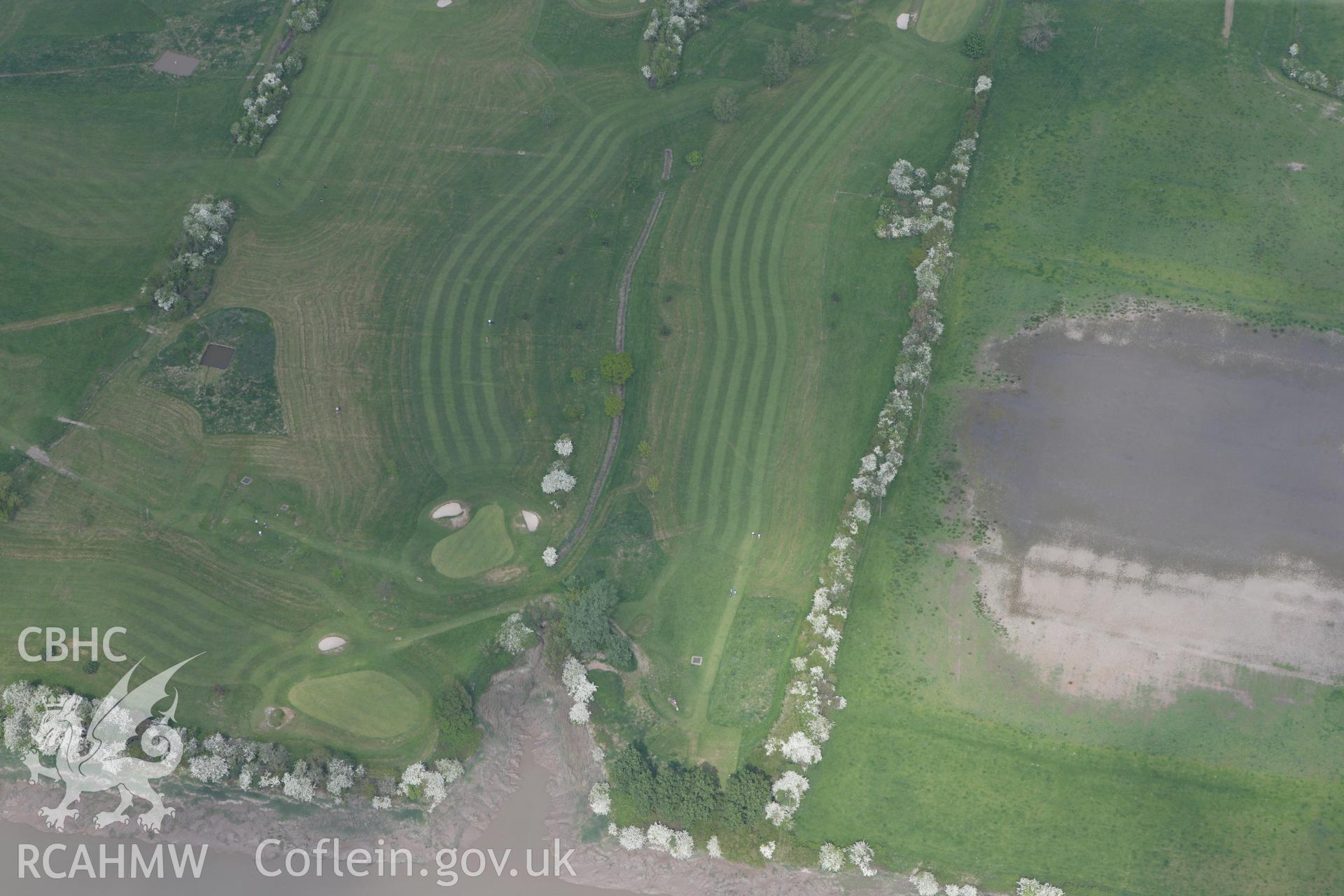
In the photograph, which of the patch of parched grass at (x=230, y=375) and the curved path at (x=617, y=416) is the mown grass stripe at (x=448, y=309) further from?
the patch of parched grass at (x=230, y=375)

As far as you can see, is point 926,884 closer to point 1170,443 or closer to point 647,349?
point 1170,443

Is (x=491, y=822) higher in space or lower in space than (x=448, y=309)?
lower

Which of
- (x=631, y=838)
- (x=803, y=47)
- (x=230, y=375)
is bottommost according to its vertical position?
(x=631, y=838)

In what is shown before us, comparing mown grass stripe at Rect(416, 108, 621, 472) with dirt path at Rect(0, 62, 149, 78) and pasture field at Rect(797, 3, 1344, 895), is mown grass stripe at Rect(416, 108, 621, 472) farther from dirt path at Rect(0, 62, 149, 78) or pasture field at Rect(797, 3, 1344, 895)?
dirt path at Rect(0, 62, 149, 78)

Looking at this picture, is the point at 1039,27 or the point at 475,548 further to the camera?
the point at 1039,27

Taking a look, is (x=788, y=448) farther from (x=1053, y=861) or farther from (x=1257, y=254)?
(x=1257, y=254)

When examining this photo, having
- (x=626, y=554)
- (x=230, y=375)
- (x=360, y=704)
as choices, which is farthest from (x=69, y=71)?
(x=626, y=554)

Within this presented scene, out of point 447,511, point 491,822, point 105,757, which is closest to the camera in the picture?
point 105,757
